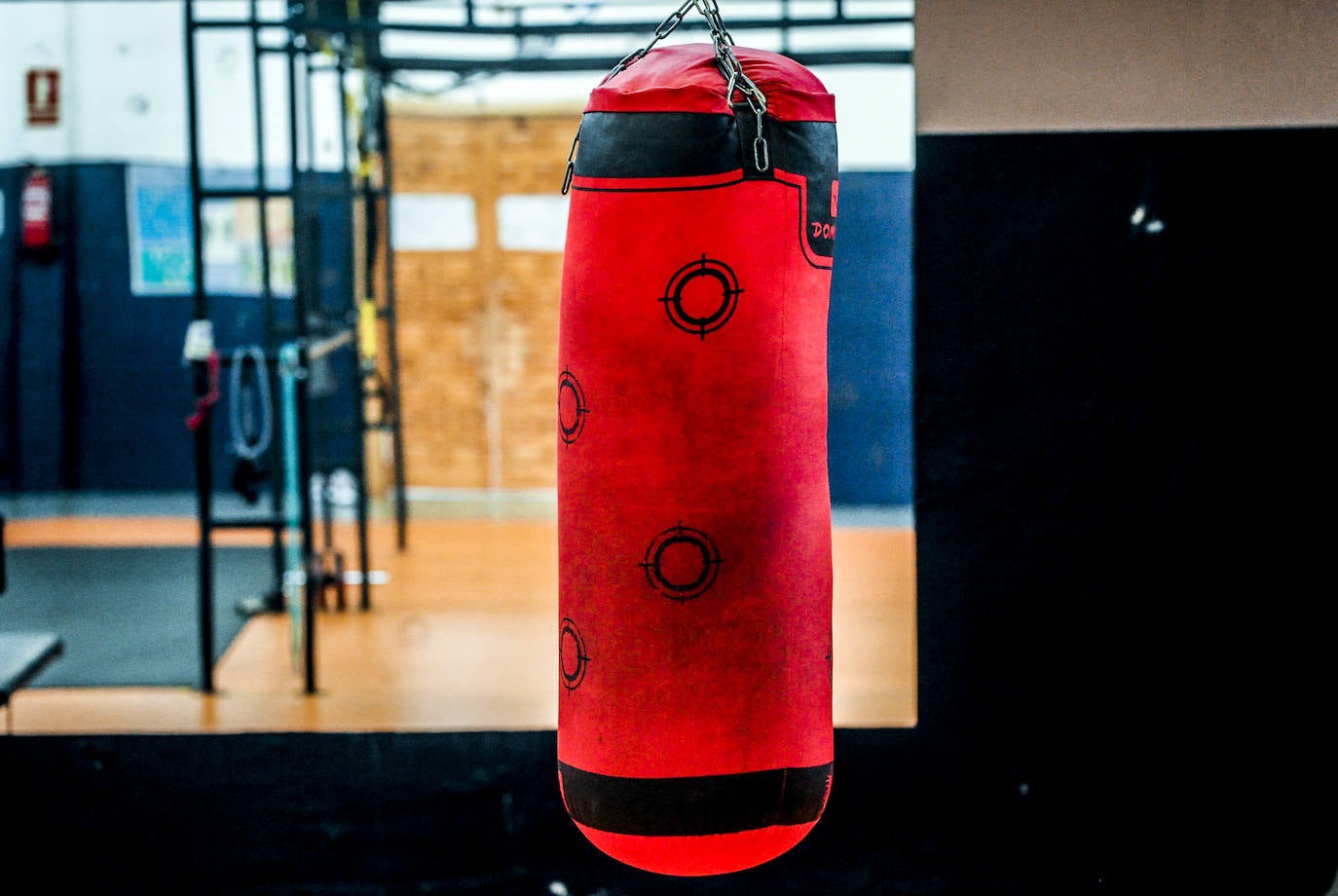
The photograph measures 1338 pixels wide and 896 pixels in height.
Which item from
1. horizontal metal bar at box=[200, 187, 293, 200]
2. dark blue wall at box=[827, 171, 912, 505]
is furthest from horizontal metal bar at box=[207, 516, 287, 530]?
dark blue wall at box=[827, 171, 912, 505]

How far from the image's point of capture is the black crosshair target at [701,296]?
2.11 m

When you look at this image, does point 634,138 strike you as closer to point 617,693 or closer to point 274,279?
point 617,693

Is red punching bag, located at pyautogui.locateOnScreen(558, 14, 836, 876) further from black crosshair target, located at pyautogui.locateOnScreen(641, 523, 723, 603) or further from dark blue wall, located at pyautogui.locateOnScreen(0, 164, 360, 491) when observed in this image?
dark blue wall, located at pyautogui.locateOnScreen(0, 164, 360, 491)

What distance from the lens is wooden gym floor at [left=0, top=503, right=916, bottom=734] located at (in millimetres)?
4105

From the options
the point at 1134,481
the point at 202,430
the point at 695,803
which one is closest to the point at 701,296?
the point at 695,803

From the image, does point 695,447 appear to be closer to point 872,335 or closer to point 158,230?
point 872,335

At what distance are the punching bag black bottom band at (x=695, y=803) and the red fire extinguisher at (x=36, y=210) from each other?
5.87 meters

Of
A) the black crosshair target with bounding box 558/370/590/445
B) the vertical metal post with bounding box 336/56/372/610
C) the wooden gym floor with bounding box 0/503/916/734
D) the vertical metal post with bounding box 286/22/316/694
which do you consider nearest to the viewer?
the black crosshair target with bounding box 558/370/590/445

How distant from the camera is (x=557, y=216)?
737 centimetres

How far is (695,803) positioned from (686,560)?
385mm

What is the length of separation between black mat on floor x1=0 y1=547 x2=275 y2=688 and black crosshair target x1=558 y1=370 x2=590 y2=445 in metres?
2.80

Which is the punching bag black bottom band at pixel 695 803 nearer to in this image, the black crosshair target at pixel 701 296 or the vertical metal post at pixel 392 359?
the black crosshair target at pixel 701 296

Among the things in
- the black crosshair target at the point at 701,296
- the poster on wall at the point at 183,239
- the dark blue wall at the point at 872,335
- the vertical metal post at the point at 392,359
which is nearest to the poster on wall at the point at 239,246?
the poster on wall at the point at 183,239

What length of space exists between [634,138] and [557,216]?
17.4 ft
